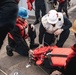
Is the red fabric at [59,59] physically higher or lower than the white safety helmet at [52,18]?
lower

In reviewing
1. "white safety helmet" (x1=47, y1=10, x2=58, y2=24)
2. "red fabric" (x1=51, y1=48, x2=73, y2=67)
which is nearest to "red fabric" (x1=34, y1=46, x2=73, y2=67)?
"red fabric" (x1=51, y1=48, x2=73, y2=67)

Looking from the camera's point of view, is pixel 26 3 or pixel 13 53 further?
pixel 26 3

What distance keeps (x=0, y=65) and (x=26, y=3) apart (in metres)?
2.81

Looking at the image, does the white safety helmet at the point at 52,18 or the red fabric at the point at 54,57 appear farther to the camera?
the white safety helmet at the point at 52,18

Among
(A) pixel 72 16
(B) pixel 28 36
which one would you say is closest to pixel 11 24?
(B) pixel 28 36

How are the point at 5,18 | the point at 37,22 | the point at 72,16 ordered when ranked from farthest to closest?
the point at 72,16, the point at 37,22, the point at 5,18

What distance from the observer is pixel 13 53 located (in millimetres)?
4516

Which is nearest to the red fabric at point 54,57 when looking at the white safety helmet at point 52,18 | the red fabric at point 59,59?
the red fabric at point 59,59

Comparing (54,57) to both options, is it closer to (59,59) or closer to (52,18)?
(59,59)

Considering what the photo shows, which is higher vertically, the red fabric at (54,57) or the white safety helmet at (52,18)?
the white safety helmet at (52,18)

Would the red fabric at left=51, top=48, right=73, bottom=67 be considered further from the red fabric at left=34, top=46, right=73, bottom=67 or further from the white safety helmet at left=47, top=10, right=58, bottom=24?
the white safety helmet at left=47, top=10, right=58, bottom=24

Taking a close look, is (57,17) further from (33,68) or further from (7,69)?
(7,69)

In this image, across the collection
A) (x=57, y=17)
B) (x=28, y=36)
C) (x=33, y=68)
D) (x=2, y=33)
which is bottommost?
(x=33, y=68)

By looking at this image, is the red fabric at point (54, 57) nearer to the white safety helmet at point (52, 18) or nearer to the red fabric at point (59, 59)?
the red fabric at point (59, 59)
